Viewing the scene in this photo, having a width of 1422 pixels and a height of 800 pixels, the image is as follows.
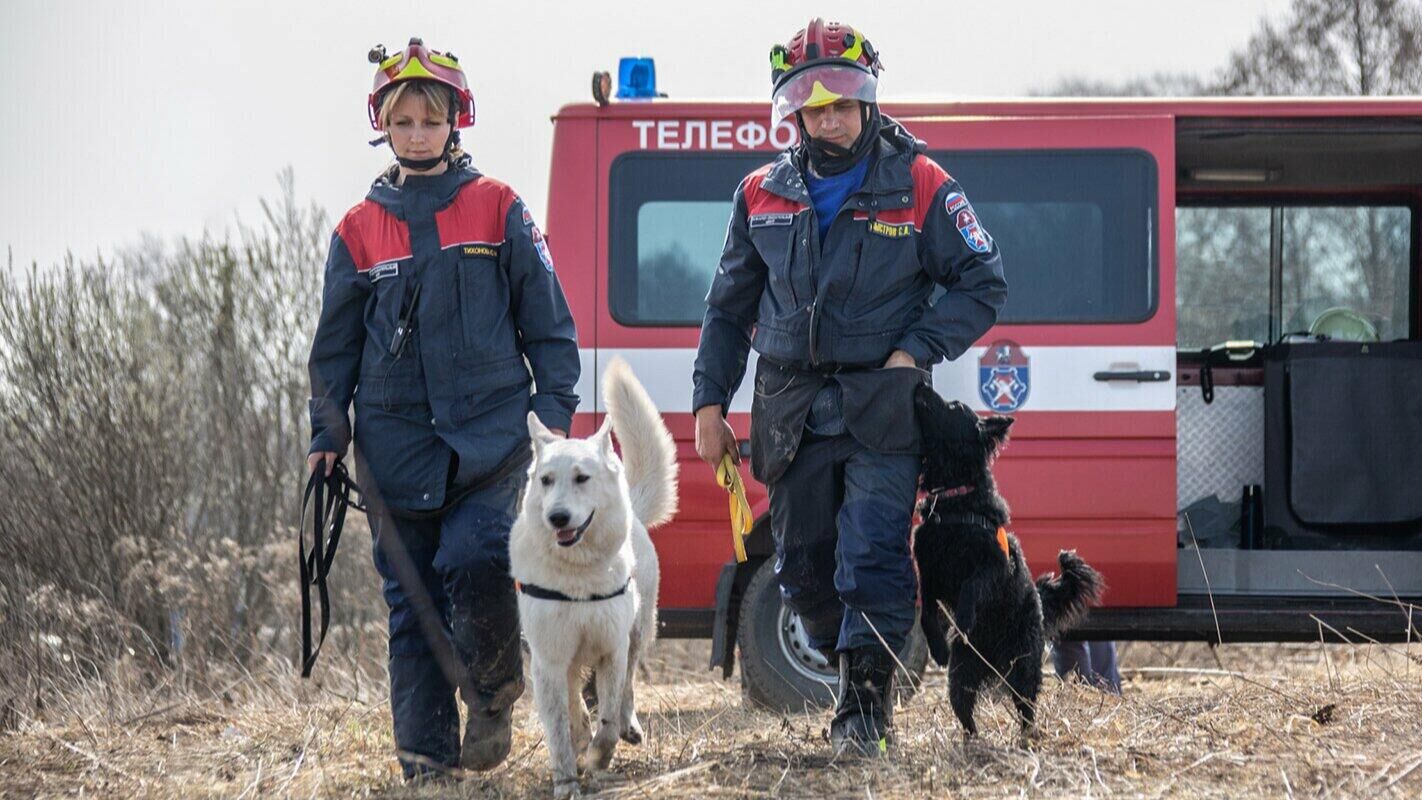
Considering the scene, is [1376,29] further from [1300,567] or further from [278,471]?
[278,471]

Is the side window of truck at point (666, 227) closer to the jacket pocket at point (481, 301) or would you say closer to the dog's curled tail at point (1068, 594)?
the jacket pocket at point (481, 301)

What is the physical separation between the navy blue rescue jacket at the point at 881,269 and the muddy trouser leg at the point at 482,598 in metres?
0.95

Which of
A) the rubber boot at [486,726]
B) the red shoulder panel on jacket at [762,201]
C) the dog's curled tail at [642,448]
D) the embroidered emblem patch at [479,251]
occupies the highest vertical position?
the red shoulder panel on jacket at [762,201]

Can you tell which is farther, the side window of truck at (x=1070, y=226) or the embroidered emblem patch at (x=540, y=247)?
the side window of truck at (x=1070, y=226)

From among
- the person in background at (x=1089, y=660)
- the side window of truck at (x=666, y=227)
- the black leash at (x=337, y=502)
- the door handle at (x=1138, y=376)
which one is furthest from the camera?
the person in background at (x=1089, y=660)

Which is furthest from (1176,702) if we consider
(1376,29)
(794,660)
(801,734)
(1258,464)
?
(1376,29)

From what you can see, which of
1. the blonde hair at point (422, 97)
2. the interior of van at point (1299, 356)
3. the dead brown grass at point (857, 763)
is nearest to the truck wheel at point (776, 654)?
the dead brown grass at point (857, 763)

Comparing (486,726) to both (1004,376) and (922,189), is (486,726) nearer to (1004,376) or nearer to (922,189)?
(922,189)

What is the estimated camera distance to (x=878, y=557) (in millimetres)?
4262

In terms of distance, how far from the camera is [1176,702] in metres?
5.11

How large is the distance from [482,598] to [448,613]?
0.22m

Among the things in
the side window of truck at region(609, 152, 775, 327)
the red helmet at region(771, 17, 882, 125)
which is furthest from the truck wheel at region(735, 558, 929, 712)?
the red helmet at region(771, 17, 882, 125)

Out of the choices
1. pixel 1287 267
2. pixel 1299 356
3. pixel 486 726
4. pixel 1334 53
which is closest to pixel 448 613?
pixel 486 726

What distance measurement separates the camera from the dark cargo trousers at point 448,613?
4391 mm
